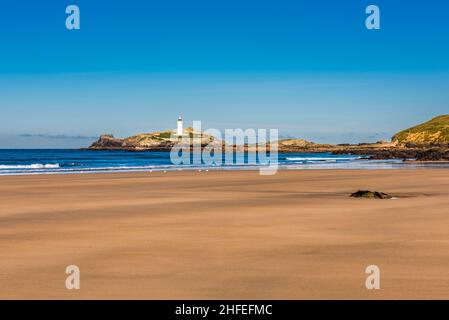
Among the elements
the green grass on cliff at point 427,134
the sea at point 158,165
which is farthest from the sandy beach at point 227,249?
the green grass on cliff at point 427,134

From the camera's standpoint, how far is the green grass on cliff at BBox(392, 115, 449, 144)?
154 metres

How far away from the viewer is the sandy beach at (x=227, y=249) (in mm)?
7711

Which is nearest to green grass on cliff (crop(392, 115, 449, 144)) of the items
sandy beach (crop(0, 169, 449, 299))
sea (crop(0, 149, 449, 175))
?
sea (crop(0, 149, 449, 175))

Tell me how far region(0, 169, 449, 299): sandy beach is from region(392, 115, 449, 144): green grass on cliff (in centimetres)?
14221

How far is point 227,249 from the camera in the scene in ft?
34.3

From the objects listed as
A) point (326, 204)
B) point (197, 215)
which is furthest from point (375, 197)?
point (197, 215)

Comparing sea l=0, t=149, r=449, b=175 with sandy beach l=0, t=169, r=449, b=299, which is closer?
sandy beach l=0, t=169, r=449, b=299

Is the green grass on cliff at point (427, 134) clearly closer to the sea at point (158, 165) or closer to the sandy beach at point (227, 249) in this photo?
the sea at point (158, 165)

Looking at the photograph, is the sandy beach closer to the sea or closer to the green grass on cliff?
the sea

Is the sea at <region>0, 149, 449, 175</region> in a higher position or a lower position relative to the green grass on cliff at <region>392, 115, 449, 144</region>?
lower

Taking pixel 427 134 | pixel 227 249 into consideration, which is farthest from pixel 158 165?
pixel 427 134

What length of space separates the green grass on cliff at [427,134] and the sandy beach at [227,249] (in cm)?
14221
